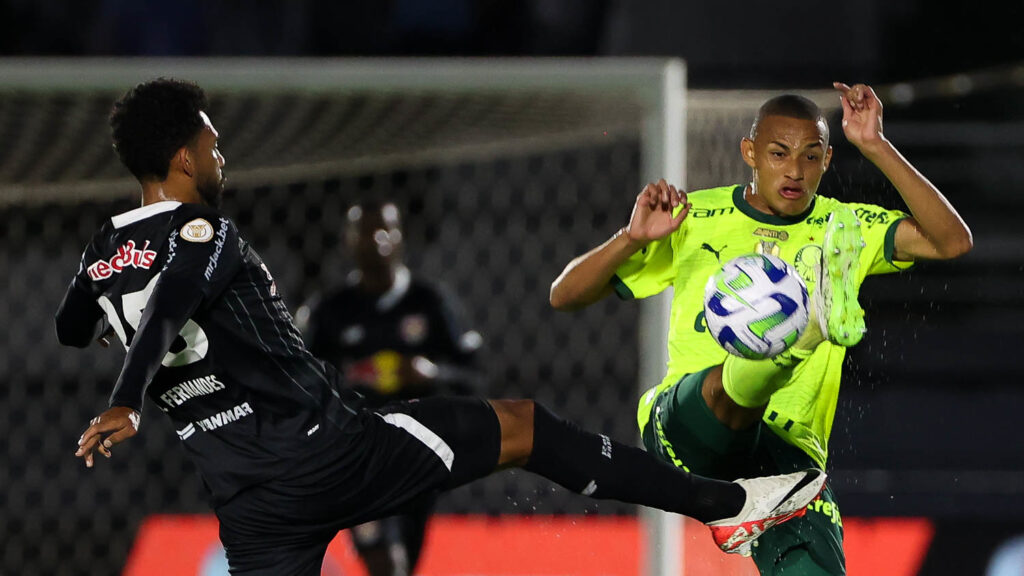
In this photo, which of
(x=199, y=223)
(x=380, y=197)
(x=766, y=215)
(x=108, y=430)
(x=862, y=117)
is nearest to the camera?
(x=108, y=430)

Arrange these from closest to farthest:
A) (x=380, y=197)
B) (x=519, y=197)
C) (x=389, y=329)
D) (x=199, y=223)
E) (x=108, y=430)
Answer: (x=108, y=430), (x=199, y=223), (x=389, y=329), (x=380, y=197), (x=519, y=197)

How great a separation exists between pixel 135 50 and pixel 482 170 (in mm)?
2427

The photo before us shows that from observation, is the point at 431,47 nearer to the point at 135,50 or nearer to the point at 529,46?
the point at 529,46

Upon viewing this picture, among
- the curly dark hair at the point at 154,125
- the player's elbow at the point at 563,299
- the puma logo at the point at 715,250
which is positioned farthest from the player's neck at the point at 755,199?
the curly dark hair at the point at 154,125

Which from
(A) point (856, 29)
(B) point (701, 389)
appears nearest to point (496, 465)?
(B) point (701, 389)

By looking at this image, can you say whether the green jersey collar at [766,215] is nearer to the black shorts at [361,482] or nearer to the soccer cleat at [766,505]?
the soccer cleat at [766,505]

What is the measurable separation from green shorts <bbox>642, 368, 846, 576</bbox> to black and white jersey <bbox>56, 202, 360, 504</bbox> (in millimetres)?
829

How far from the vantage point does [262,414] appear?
3.12 metres

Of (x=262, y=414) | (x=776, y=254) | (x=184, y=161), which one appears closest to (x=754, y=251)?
(x=776, y=254)

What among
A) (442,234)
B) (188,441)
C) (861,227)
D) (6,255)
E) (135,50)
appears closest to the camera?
(188,441)

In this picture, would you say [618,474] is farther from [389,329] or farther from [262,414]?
[389,329]

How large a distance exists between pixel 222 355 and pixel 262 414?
0.51 feet

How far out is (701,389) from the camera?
338 centimetres

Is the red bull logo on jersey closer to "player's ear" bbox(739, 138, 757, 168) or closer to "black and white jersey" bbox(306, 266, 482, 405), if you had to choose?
"player's ear" bbox(739, 138, 757, 168)
